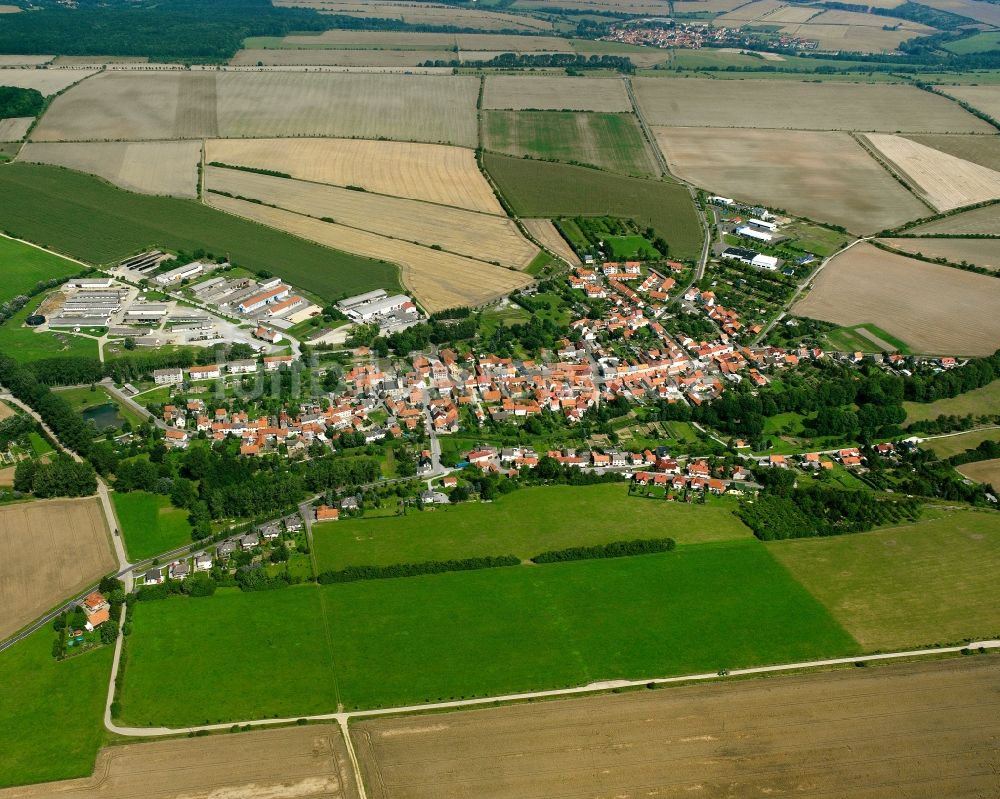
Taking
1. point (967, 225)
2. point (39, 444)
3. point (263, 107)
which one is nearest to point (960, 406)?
point (967, 225)

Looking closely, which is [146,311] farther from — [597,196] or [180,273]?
[597,196]

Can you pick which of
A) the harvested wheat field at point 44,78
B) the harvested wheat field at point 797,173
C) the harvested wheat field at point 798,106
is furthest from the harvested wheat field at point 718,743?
the harvested wheat field at point 44,78

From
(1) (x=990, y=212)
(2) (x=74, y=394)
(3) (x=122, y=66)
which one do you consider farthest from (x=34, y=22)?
(1) (x=990, y=212)

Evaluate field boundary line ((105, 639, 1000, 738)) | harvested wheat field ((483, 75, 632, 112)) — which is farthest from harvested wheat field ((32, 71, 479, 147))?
field boundary line ((105, 639, 1000, 738))

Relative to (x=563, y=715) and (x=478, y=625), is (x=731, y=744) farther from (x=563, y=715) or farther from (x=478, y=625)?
(x=478, y=625)

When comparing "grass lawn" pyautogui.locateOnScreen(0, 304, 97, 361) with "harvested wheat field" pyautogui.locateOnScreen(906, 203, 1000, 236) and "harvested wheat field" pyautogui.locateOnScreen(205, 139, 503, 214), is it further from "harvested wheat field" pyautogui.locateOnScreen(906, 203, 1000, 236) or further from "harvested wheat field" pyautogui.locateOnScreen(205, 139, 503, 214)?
"harvested wheat field" pyautogui.locateOnScreen(906, 203, 1000, 236)

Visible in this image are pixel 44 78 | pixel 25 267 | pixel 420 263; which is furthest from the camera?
pixel 44 78

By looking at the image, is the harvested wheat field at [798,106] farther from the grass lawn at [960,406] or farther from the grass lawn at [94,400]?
the grass lawn at [94,400]
